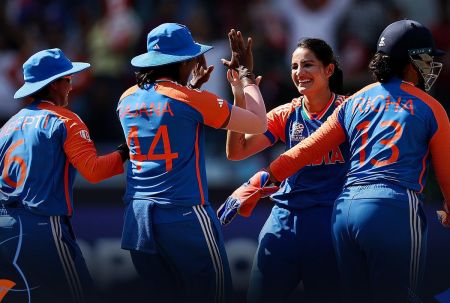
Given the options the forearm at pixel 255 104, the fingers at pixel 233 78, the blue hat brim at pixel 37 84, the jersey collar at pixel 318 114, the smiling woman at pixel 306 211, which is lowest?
the smiling woman at pixel 306 211

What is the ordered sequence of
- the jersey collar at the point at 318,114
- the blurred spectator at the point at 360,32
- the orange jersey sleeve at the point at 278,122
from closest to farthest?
the jersey collar at the point at 318,114 → the orange jersey sleeve at the point at 278,122 → the blurred spectator at the point at 360,32

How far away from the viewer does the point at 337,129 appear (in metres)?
5.14

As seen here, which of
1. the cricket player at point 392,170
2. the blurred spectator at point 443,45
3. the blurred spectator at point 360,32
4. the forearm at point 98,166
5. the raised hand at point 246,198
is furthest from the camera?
the blurred spectator at point 360,32

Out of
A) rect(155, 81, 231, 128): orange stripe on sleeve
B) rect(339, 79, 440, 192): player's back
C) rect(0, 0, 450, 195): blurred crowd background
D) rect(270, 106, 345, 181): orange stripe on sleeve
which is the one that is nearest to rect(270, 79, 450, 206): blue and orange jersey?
rect(339, 79, 440, 192): player's back

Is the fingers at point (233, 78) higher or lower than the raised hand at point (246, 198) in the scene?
higher

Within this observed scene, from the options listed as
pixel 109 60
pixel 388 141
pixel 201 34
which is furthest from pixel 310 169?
pixel 109 60

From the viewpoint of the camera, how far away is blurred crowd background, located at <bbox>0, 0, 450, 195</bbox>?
9820 millimetres

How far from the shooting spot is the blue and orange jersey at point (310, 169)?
5480 mm

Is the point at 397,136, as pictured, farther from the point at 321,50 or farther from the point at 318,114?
the point at 321,50

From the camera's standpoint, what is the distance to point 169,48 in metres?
5.20

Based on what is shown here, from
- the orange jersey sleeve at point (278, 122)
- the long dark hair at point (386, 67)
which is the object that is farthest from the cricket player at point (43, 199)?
the long dark hair at point (386, 67)

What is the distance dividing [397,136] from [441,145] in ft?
0.74

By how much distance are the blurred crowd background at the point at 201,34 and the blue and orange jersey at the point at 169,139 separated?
4.20 meters

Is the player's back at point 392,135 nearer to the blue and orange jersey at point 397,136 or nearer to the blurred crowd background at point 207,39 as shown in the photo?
the blue and orange jersey at point 397,136
